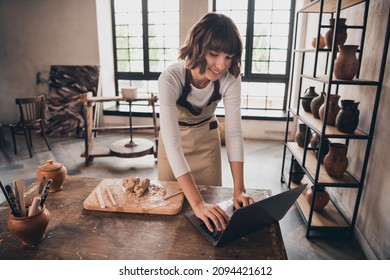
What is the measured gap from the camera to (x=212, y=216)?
1.05 m

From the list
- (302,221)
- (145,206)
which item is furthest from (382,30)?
(145,206)

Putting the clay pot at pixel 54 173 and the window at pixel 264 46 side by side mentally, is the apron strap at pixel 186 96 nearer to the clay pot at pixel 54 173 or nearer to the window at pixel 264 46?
the clay pot at pixel 54 173

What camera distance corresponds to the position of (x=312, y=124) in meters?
2.46

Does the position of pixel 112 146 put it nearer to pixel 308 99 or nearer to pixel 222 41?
pixel 308 99

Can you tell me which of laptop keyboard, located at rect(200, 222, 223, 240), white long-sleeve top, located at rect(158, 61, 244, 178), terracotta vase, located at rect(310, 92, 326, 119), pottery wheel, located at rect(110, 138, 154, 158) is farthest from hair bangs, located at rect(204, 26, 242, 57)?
pottery wheel, located at rect(110, 138, 154, 158)

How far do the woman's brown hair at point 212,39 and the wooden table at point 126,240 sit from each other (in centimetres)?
66

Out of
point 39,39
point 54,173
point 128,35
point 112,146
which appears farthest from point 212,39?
point 39,39

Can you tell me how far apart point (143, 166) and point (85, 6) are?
3.02m

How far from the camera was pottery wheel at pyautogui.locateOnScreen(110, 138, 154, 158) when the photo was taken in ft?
12.1

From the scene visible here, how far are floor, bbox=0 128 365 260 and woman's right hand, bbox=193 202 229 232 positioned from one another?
1326mm

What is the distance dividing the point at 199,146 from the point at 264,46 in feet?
12.6

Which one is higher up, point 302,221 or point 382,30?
point 382,30

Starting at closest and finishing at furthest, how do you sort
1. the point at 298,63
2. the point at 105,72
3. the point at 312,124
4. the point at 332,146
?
the point at 332,146 < the point at 312,124 < the point at 298,63 < the point at 105,72
